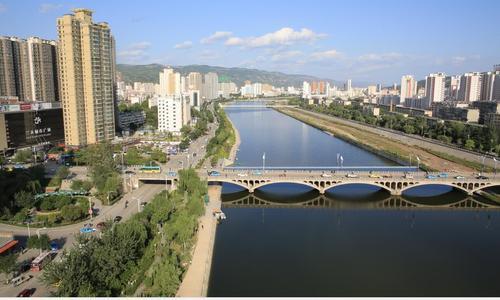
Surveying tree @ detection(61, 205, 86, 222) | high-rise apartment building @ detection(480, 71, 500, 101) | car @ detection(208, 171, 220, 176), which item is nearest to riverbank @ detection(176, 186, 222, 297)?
car @ detection(208, 171, 220, 176)

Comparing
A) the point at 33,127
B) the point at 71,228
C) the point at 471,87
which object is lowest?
the point at 71,228

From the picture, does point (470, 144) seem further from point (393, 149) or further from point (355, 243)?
point (355, 243)

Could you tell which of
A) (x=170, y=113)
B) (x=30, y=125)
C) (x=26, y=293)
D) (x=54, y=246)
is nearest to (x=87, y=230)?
(x=54, y=246)

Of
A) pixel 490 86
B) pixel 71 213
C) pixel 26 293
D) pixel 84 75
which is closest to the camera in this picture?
pixel 26 293

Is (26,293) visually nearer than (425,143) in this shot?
Yes

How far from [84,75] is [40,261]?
26659 mm

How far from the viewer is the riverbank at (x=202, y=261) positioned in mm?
14273

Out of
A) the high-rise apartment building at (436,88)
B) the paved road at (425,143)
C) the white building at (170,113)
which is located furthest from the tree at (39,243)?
the high-rise apartment building at (436,88)

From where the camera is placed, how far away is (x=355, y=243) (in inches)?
779

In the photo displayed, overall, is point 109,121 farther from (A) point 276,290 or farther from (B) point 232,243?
(A) point 276,290

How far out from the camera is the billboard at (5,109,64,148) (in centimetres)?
3572

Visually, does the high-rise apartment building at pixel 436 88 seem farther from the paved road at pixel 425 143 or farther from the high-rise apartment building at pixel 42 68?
the high-rise apartment building at pixel 42 68

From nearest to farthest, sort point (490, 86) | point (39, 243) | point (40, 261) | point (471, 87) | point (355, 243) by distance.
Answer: point (40, 261) < point (39, 243) < point (355, 243) < point (490, 86) < point (471, 87)

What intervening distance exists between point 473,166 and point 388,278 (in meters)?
23.6
